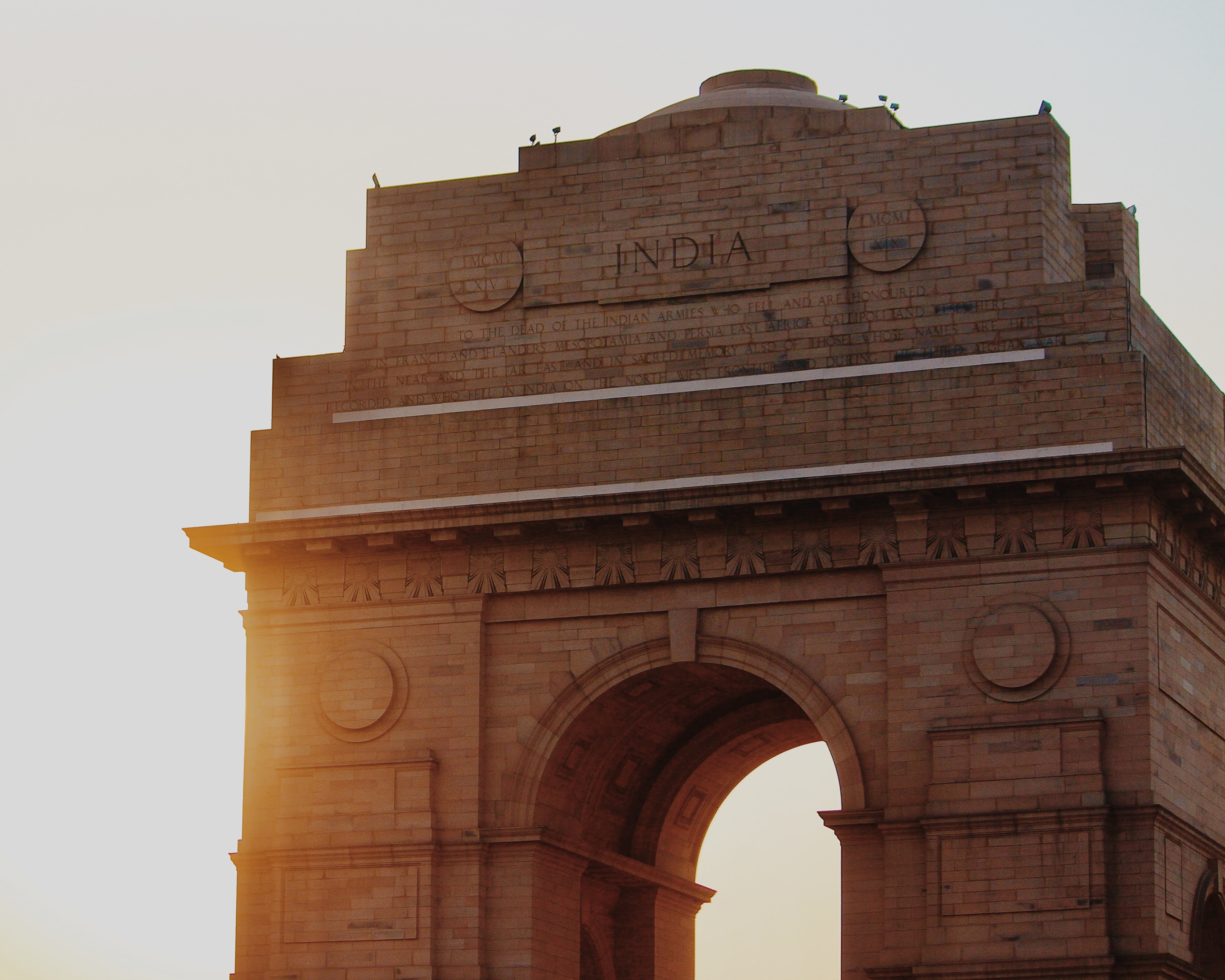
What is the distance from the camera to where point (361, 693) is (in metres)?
42.5

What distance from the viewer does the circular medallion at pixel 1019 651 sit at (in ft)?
130

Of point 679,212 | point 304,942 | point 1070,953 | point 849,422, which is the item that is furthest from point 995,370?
point 304,942

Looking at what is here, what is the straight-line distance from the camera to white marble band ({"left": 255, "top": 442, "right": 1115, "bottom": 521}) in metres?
40.6

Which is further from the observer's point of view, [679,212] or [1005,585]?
[679,212]

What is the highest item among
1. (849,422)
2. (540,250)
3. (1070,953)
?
(540,250)

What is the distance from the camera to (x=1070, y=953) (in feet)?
126

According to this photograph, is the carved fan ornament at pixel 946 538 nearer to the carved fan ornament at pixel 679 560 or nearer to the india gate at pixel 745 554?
the india gate at pixel 745 554

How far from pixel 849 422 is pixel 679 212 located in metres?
4.62

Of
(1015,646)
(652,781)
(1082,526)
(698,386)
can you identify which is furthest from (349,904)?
(1082,526)

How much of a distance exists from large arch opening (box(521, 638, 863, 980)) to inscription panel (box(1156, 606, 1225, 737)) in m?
4.67

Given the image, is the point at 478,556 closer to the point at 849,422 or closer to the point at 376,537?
the point at 376,537

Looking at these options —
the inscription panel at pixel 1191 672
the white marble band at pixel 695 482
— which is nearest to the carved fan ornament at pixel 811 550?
the white marble band at pixel 695 482

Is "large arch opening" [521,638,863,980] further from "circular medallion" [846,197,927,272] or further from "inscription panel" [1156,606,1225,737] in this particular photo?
"circular medallion" [846,197,927,272]

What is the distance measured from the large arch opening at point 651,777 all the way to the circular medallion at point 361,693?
2.32m
